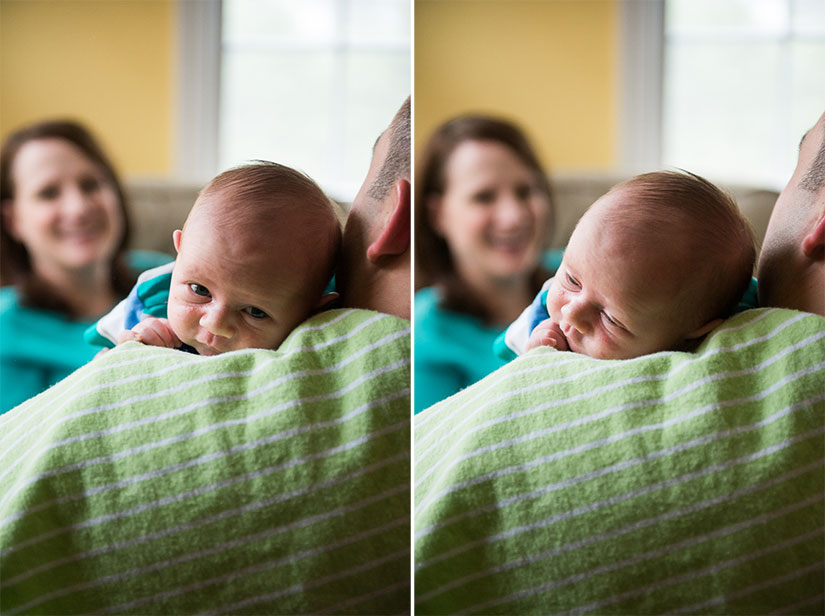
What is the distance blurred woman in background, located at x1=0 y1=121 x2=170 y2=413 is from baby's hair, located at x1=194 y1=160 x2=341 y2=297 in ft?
0.48

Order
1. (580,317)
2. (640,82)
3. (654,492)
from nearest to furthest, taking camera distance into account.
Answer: (654,492) → (580,317) → (640,82)

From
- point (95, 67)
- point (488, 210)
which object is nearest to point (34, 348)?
point (95, 67)

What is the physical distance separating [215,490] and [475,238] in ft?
1.52

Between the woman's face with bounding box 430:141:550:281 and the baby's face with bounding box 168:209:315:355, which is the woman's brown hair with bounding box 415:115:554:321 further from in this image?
the baby's face with bounding box 168:209:315:355

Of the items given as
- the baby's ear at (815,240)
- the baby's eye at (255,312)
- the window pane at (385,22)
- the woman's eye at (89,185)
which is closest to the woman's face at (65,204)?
the woman's eye at (89,185)

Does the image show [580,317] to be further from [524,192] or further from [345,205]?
[345,205]

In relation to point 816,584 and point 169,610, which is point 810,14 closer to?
point 816,584

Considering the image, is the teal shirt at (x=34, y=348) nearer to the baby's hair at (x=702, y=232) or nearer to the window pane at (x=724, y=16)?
the baby's hair at (x=702, y=232)

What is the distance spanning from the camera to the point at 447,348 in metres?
1.10

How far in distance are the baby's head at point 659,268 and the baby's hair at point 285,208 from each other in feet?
1.00

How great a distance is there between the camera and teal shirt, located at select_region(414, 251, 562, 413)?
42.3 inches

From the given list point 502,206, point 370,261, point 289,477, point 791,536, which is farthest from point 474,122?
point 791,536

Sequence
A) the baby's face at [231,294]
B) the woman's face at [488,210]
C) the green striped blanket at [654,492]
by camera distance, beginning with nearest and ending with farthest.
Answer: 1. the green striped blanket at [654,492]
2. the baby's face at [231,294]
3. the woman's face at [488,210]

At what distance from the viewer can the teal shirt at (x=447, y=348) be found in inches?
42.3
